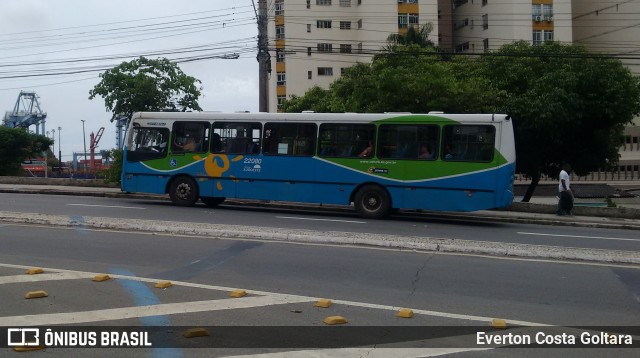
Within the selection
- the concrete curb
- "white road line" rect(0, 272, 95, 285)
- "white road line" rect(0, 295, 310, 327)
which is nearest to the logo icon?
"white road line" rect(0, 295, 310, 327)

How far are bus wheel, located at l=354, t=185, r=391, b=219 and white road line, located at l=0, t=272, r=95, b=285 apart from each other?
33.4ft

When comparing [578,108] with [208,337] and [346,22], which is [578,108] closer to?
[208,337]

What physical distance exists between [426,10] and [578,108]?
36.5 m

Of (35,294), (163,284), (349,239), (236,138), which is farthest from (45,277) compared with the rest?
(236,138)

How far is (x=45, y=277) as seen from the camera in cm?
902

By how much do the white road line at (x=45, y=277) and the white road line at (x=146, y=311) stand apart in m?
1.91

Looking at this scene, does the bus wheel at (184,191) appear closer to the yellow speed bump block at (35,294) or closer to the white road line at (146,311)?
the yellow speed bump block at (35,294)

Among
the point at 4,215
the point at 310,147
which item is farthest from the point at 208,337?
the point at 310,147

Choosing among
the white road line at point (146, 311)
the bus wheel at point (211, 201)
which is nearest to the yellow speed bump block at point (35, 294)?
the white road line at point (146, 311)

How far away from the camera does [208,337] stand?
21.1ft

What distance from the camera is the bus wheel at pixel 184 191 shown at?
20.2 m

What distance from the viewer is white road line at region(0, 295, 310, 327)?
6887 mm

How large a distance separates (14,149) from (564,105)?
125ft

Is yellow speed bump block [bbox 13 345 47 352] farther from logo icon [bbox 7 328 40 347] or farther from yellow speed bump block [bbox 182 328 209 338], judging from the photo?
yellow speed bump block [bbox 182 328 209 338]
